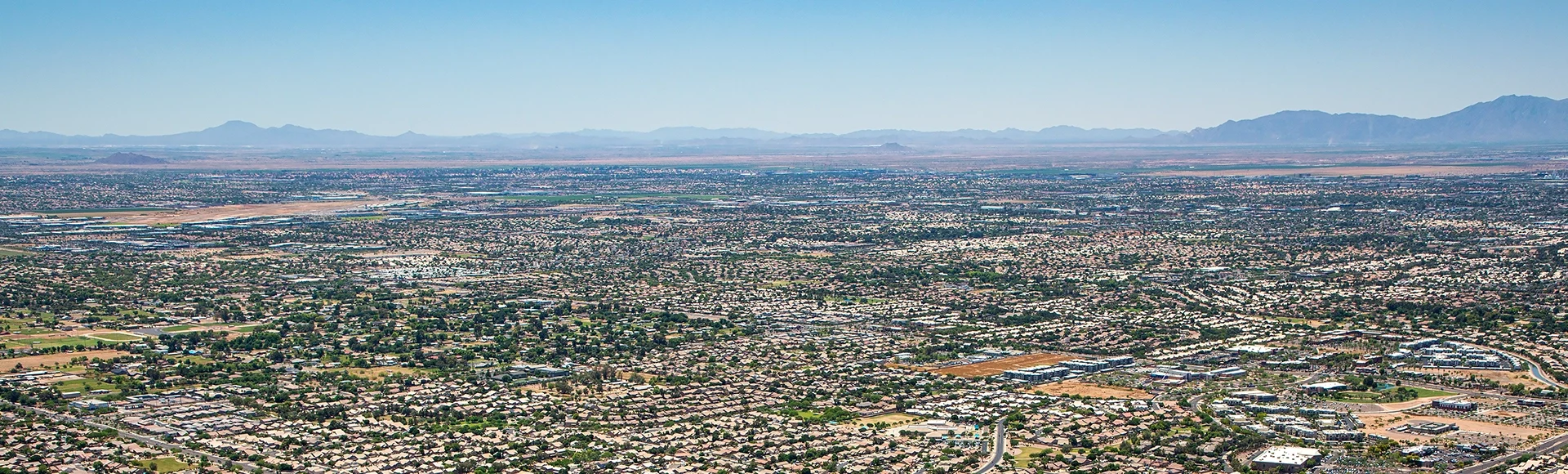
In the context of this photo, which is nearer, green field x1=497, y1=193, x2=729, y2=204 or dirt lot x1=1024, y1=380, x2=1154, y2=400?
dirt lot x1=1024, y1=380, x2=1154, y2=400

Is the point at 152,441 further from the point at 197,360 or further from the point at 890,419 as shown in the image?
the point at 890,419

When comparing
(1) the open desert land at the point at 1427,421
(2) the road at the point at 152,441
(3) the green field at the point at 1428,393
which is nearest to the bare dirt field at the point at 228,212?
(2) the road at the point at 152,441

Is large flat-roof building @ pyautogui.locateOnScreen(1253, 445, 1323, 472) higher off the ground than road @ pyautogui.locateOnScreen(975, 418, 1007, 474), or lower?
higher

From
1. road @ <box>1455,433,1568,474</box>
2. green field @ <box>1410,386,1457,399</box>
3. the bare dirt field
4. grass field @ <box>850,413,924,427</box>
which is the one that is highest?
road @ <box>1455,433,1568,474</box>

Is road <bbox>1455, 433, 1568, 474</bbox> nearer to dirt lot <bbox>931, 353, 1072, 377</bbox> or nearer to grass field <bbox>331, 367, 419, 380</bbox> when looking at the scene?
dirt lot <bbox>931, 353, 1072, 377</bbox>

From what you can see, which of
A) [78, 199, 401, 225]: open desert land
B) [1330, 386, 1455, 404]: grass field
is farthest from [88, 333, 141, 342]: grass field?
[78, 199, 401, 225]: open desert land

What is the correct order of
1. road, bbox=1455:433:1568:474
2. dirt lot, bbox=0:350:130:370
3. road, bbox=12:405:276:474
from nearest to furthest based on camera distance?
road, bbox=1455:433:1568:474
road, bbox=12:405:276:474
dirt lot, bbox=0:350:130:370
